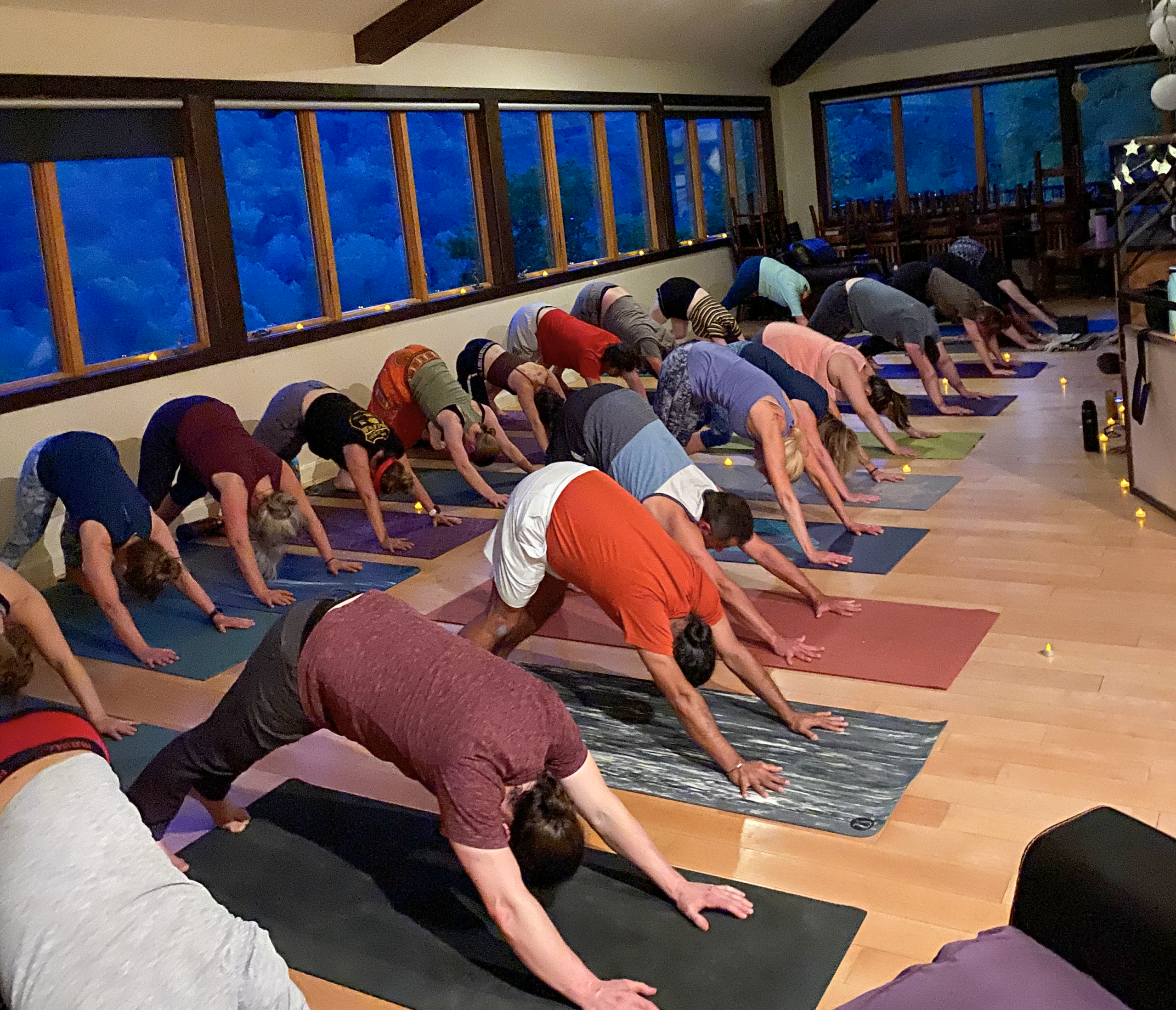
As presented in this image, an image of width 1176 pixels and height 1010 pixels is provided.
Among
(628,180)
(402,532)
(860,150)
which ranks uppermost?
(860,150)

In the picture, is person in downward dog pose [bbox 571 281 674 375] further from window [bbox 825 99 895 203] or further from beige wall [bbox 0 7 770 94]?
window [bbox 825 99 895 203]

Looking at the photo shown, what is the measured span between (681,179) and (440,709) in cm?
1001

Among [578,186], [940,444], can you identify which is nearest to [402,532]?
[940,444]

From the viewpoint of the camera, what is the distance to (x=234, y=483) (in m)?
4.85

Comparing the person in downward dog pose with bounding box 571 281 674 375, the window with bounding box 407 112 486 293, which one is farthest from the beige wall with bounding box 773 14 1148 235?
the person in downward dog pose with bounding box 571 281 674 375

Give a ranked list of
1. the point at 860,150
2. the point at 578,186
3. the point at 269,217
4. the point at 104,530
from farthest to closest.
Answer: the point at 860,150 → the point at 578,186 → the point at 269,217 → the point at 104,530

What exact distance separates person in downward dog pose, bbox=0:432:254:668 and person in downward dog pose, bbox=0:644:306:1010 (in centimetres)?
259

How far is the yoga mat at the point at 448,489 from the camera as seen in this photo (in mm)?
6469

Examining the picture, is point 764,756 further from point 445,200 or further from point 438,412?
point 445,200

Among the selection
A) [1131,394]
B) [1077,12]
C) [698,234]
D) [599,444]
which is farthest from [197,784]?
[1077,12]

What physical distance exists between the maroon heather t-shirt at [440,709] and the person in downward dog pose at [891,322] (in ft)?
15.8

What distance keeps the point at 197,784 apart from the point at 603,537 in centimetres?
116

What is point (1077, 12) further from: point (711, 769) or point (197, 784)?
point (197, 784)

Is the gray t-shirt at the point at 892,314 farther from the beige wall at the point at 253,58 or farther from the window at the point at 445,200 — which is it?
the beige wall at the point at 253,58
